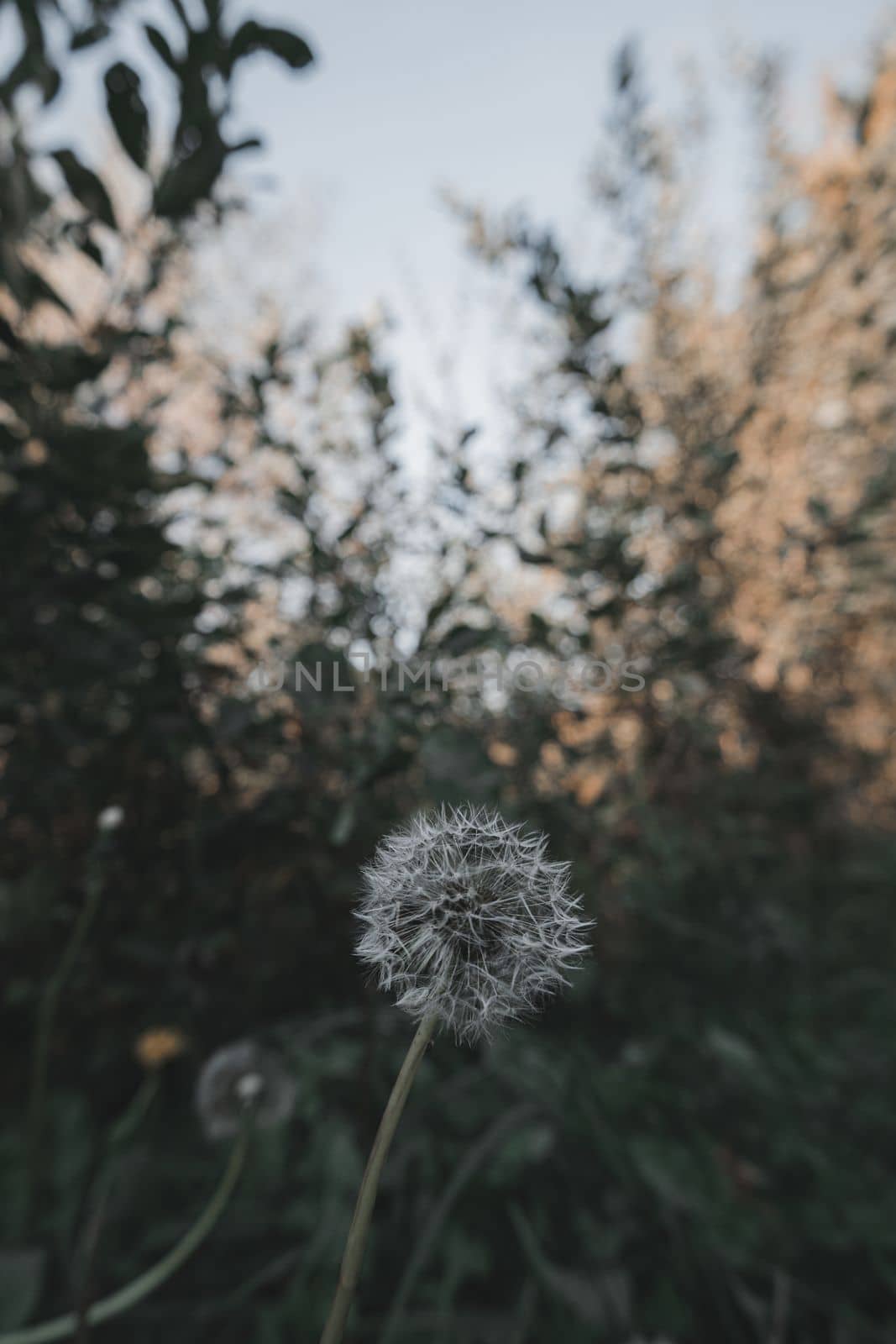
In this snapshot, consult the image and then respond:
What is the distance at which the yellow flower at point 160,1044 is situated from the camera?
116 cm

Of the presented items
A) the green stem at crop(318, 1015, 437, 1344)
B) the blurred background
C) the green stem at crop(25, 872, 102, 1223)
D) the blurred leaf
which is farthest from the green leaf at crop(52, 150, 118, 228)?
the blurred leaf

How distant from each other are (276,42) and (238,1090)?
1.40 m

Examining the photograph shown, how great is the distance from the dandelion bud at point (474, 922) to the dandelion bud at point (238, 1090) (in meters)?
0.62

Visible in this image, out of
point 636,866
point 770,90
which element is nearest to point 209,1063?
point 636,866

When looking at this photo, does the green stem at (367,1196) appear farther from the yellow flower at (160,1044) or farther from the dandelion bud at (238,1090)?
the yellow flower at (160,1044)

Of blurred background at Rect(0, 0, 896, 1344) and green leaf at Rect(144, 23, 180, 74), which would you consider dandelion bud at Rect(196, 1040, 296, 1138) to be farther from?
green leaf at Rect(144, 23, 180, 74)

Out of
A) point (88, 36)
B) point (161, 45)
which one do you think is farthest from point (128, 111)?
point (88, 36)

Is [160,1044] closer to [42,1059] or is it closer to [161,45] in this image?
[42,1059]

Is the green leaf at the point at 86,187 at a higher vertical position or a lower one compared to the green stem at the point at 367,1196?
higher

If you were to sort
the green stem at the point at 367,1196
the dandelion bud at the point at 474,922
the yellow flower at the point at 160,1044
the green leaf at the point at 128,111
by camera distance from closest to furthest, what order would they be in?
1. the green stem at the point at 367,1196
2. the dandelion bud at the point at 474,922
3. the green leaf at the point at 128,111
4. the yellow flower at the point at 160,1044

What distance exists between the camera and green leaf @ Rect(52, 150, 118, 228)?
0.93m

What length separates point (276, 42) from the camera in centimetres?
89

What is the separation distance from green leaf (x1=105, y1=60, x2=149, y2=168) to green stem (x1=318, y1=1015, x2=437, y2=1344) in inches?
42.9

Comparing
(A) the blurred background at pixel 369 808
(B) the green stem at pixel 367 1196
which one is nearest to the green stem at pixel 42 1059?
(A) the blurred background at pixel 369 808
